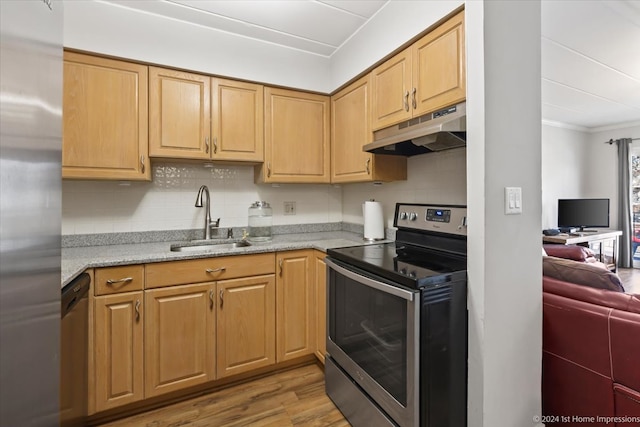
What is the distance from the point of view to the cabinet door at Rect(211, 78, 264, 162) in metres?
2.23

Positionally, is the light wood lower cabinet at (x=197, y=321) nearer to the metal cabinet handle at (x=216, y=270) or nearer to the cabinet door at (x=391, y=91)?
the metal cabinet handle at (x=216, y=270)

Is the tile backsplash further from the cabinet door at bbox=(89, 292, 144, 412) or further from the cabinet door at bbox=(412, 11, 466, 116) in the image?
the cabinet door at bbox=(89, 292, 144, 412)

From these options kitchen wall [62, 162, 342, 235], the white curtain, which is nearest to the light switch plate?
kitchen wall [62, 162, 342, 235]

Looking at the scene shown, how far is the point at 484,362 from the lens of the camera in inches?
49.4

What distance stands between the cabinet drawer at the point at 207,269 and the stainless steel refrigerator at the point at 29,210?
4.11 feet

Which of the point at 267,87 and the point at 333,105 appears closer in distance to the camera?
the point at 267,87

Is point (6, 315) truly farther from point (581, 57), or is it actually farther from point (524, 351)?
point (581, 57)

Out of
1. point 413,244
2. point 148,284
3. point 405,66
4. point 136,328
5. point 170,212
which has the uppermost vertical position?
point 405,66

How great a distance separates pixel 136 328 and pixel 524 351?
6.64ft

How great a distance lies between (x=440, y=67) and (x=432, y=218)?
83 cm

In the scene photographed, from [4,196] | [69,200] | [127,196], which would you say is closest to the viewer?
[4,196]

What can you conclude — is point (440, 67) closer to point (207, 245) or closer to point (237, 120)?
point (237, 120)

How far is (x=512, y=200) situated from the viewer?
1316 mm

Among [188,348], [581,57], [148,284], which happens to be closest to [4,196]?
[148,284]
